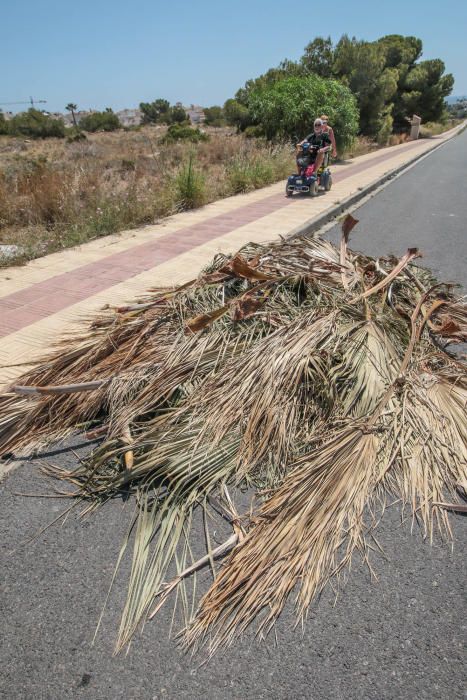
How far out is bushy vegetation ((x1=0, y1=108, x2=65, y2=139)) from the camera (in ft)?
159

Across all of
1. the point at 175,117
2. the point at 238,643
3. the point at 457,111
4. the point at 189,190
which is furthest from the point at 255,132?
the point at 457,111

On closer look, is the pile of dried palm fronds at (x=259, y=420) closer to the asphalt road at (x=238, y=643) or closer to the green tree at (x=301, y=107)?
the asphalt road at (x=238, y=643)

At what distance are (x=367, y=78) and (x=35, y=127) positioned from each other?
37379 millimetres

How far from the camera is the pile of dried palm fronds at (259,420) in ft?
7.16

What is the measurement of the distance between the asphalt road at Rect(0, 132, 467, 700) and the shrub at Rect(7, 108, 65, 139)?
179 ft

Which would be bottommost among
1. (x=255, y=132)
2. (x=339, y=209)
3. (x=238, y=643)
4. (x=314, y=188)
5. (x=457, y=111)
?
(x=457, y=111)

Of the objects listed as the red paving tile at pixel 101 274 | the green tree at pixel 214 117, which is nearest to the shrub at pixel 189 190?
the red paving tile at pixel 101 274

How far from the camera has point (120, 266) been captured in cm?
654

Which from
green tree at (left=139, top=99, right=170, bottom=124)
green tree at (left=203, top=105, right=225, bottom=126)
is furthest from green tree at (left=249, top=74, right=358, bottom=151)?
green tree at (left=139, top=99, right=170, bottom=124)

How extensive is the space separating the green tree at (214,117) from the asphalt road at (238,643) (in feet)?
201

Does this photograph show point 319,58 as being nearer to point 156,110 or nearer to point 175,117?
point 175,117

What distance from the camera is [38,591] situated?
216cm

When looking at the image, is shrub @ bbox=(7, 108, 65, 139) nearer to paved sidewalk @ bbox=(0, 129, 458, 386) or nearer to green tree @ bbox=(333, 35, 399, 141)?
green tree @ bbox=(333, 35, 399, 141)

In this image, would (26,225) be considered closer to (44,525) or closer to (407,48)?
(44,525)
